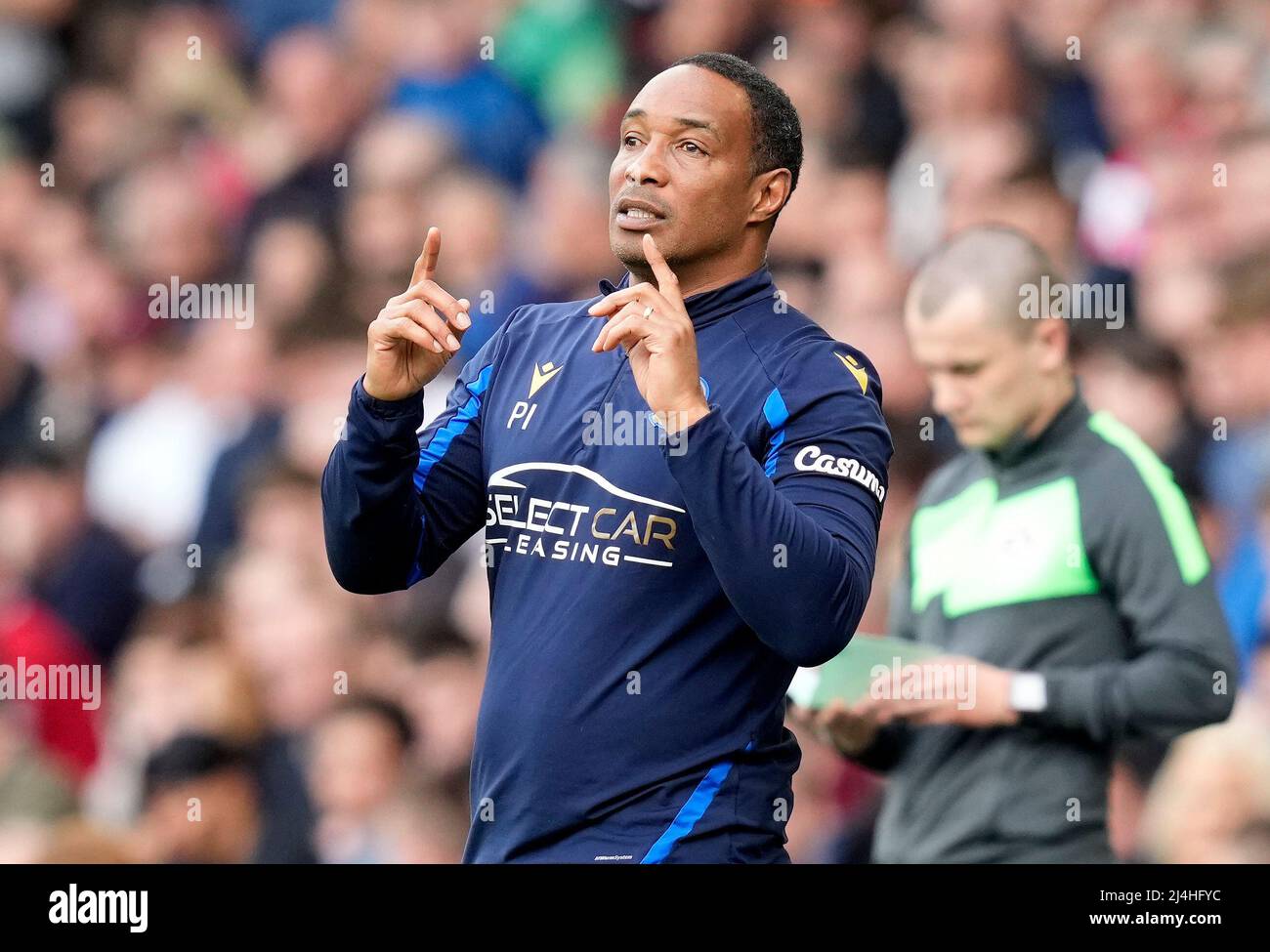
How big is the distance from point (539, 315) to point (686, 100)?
0.43 metres

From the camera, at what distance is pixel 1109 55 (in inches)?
216

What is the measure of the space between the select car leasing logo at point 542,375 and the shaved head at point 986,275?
1582mm

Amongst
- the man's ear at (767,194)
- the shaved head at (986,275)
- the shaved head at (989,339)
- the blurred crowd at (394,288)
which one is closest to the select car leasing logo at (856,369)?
the man's ear at (767,194)

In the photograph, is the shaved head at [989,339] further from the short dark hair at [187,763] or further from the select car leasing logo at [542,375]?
the short dark hair at [187,763]

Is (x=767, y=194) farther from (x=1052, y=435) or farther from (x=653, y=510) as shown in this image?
(x=1052, y=435)

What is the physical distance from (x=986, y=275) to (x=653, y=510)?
71.2 inches

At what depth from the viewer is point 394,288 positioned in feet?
19.5

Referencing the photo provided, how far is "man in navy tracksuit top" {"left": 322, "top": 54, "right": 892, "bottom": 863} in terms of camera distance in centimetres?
241

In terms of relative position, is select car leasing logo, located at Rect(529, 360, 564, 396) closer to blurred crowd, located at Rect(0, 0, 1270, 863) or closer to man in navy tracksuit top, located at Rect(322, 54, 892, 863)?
man in navy tracksuit top, located at Rect(322, 54, 892, 863)

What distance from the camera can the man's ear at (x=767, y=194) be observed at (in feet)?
9.16

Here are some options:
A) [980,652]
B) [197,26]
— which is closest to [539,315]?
[980,652]
